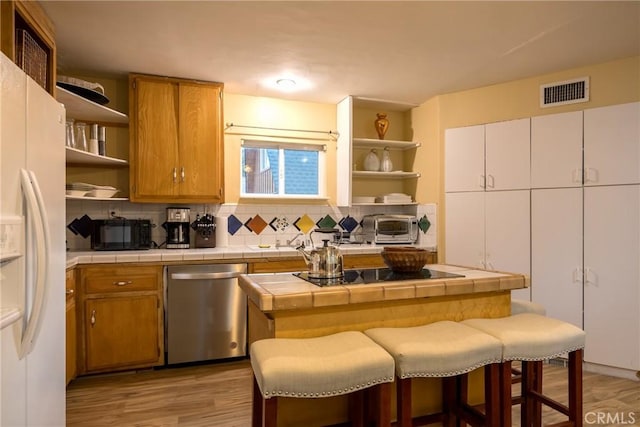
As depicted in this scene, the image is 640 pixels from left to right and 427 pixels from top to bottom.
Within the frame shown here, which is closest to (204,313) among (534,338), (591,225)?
(534,338)

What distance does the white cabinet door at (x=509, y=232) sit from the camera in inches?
126

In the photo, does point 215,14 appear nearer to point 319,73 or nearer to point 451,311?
point 319,73

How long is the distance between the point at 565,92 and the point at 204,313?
11.2 ft

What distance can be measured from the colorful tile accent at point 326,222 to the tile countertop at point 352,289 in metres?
2.00

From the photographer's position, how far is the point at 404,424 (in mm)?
1460

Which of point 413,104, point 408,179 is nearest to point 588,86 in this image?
point 413,104

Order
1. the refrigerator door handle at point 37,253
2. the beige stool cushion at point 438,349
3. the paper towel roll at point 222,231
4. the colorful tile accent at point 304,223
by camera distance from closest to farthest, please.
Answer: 1. the refrigerator door handle at point 37,253
2. the beige stool cushion at point 438,349
3. the paper towel roll at point 222,231
4. the colorful tile accent at point 304,223

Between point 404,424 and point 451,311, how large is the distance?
25.5 inches

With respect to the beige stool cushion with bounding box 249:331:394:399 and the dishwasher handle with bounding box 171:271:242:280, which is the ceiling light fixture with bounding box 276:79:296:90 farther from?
the beige stool cushion with bounding box 249:331:394:399

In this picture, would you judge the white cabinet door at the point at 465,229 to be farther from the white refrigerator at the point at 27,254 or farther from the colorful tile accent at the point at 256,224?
the white refrigerator at the point at 27,254

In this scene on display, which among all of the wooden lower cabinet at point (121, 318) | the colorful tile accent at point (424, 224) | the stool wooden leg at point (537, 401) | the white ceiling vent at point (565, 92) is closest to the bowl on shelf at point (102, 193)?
the wooden lower cabinet at point (121, 318)

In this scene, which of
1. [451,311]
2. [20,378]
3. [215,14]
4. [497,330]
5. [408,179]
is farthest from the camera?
[408,179]

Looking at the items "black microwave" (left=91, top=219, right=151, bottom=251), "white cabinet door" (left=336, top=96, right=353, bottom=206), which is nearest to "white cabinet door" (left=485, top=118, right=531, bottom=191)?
"white cabinet door" (left=336, top=96, right=353, bottom=206)

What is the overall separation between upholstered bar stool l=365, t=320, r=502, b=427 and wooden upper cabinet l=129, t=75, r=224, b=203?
2.19m
